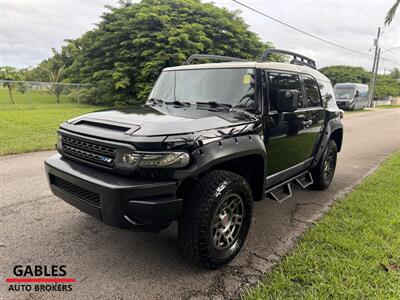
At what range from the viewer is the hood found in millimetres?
2551

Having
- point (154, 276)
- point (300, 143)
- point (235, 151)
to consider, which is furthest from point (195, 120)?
point (300, 143)

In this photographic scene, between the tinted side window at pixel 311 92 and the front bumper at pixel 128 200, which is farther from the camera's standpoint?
the tinted side window at pixel 311 92

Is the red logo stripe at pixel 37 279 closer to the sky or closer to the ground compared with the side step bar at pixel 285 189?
closer to the ground

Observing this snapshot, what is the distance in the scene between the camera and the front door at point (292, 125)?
3453 millimetres

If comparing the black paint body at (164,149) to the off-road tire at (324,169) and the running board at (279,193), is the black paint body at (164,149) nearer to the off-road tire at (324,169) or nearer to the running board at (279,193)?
the running board at (279,193)

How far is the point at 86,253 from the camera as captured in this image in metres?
3.01

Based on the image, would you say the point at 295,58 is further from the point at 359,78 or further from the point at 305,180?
the point at 359,78

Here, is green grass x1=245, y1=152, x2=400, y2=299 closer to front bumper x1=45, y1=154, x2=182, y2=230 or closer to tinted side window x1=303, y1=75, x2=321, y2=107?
front bumper x1=45, y1=154, x2=182, y2=230

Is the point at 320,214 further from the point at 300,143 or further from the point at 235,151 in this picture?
the point at 235,151

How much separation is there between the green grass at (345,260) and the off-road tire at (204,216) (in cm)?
47

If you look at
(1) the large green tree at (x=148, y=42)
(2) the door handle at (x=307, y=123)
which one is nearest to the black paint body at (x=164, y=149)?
(2) the door handle at (x=307, y=123)

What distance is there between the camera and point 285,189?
4.20 m

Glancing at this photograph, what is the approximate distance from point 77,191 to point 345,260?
2.58 meters

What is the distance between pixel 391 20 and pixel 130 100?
44.1ft
